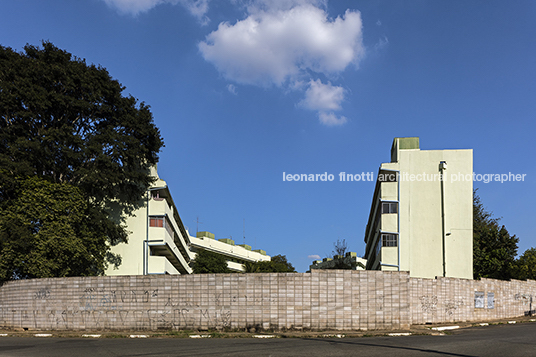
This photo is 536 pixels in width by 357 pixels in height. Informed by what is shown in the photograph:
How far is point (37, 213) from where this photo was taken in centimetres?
2544

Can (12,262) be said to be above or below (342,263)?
above

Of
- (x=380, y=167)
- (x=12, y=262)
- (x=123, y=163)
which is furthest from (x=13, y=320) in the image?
(x=380, y=167)

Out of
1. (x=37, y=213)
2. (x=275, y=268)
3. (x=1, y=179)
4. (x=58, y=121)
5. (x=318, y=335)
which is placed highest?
(x=58, y=121)

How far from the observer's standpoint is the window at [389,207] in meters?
39.4

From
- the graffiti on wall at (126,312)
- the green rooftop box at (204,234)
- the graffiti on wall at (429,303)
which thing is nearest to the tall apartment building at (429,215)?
the graffiti on wall at (429,303)

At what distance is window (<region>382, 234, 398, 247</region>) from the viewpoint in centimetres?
3888

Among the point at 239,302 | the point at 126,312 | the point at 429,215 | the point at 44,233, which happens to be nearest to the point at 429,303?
the point at 239,302

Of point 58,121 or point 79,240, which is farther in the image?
point 58,121

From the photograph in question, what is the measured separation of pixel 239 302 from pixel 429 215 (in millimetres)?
26131

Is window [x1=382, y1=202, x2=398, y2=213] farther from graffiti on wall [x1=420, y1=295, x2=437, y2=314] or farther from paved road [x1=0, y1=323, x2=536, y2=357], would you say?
paved road [x1=0, y1=323, x2=536, y2=357]

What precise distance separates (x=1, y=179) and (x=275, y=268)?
56.7m

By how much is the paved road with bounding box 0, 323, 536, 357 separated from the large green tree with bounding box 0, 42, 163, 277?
1291cm

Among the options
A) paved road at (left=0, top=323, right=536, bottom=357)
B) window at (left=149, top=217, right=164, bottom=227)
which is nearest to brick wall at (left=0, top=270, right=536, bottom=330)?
paved road at (left=0, top=323, right=536, bottom=357)

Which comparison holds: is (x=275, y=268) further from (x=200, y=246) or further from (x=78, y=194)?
(x=78, y=194)
